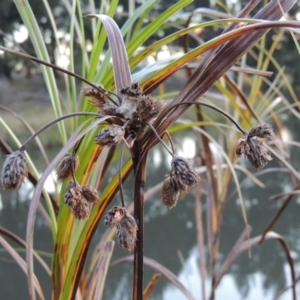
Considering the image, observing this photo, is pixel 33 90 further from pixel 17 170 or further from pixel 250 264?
pixel 17 170

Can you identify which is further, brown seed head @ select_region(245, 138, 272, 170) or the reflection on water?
the reflection on water

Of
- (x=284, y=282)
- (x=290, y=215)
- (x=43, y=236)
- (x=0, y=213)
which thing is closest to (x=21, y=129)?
(x=0, y=213)

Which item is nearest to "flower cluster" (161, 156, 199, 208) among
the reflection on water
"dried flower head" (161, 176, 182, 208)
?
"dried flower head" (161, 176, 182, 208)

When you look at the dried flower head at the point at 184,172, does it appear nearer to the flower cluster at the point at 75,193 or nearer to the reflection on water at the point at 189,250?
the flower cluster at the point at 75,193

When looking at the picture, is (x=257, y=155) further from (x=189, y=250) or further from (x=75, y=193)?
(x=189, y=250)

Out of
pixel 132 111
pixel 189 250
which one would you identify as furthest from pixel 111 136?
pixel 189 250

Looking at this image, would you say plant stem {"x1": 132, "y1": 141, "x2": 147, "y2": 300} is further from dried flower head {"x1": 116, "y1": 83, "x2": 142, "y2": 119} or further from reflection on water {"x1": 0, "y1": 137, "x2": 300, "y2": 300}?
reflection on water {"x1": 0, "y1": 137, "x2": 300, "y2": 300}
